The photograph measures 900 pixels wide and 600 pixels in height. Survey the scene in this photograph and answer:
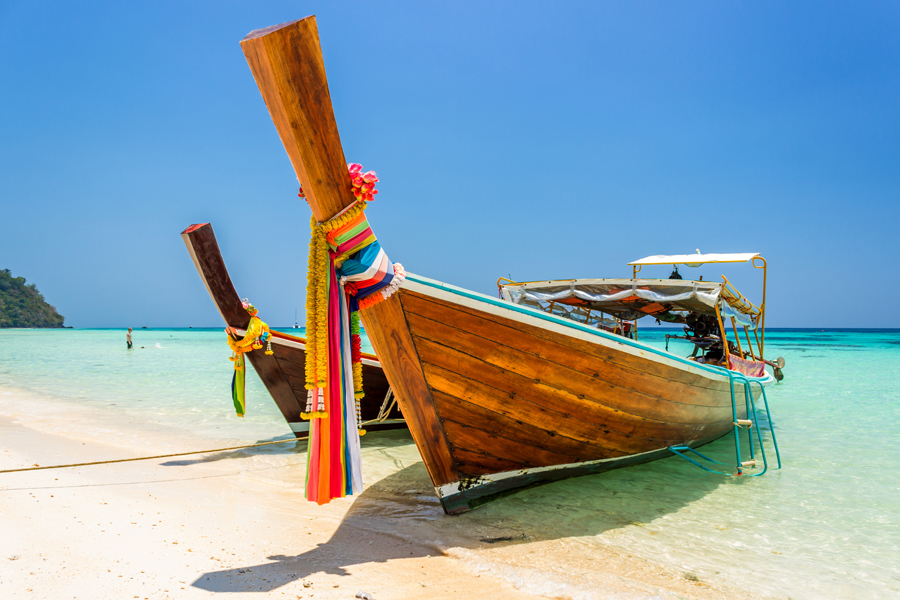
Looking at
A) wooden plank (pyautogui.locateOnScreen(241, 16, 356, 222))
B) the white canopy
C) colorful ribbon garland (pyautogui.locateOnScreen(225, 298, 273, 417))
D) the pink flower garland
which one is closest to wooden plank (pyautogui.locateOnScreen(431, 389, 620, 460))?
the pink flower garland

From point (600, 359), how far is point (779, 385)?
15.5 meters

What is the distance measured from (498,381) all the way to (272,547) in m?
1.94

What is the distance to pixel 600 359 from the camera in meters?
3.66

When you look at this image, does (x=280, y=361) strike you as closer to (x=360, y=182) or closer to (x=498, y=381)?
(x=498, y=381)

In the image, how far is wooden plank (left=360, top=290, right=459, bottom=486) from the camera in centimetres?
307

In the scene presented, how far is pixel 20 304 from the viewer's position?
6925 centimetres

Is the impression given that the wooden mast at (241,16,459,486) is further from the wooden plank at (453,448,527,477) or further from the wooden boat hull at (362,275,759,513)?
the wooden plank at (453,448,527,477)

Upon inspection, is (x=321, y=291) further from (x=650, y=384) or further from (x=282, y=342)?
(x=282, y=342)

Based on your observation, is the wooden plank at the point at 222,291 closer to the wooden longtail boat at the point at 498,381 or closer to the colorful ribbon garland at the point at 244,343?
the colorful ribbon garland at the point at 244,343

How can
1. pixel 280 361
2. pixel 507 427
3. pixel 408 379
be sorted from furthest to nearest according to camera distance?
pixel 280 361 < pixel 507 427 < pixel 408 379

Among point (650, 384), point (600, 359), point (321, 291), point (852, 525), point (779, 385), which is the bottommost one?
point (779, 385)

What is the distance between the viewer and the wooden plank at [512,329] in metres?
3.15

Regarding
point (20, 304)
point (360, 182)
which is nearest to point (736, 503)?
point (360, 182)

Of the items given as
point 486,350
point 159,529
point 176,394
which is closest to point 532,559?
point 486,350
